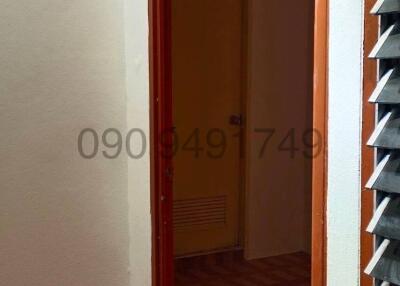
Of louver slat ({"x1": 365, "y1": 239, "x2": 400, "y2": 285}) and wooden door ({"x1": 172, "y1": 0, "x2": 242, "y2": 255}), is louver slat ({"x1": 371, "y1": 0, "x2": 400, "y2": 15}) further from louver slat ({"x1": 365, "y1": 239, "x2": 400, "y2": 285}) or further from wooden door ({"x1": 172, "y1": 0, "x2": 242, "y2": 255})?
wooden door ({"x1": 172, "y1": 0, "x2": 242, "y2": 255})

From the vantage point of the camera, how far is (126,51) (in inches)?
72.4

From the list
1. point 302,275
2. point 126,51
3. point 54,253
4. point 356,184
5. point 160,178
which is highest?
point 126,51

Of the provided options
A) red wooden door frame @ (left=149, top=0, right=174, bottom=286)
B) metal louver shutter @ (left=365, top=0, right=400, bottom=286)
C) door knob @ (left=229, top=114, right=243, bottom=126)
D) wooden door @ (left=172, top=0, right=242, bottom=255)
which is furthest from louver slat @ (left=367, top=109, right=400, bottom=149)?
door knob @ (left=229, top=114, right=243, bottom=126)

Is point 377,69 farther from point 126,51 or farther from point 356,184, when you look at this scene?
point 126,51

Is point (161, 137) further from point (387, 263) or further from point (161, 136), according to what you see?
point (387, 263)

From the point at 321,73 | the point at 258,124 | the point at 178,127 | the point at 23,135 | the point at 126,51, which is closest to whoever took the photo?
the point at 321,73

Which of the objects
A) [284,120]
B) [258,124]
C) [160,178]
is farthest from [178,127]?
[160,178]

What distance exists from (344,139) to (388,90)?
154 mm

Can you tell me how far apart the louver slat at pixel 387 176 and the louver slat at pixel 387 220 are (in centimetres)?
4

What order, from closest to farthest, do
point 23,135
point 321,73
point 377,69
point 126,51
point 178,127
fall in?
point 377,69 → point 321,73 → point 23,135 → point 126,51 → point 178,127

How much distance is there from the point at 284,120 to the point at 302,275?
98cm

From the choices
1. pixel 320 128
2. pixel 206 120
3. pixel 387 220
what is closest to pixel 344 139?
pixel 320 128

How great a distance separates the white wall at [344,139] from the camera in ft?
2.93

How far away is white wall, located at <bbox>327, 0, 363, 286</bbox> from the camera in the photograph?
892 mm
